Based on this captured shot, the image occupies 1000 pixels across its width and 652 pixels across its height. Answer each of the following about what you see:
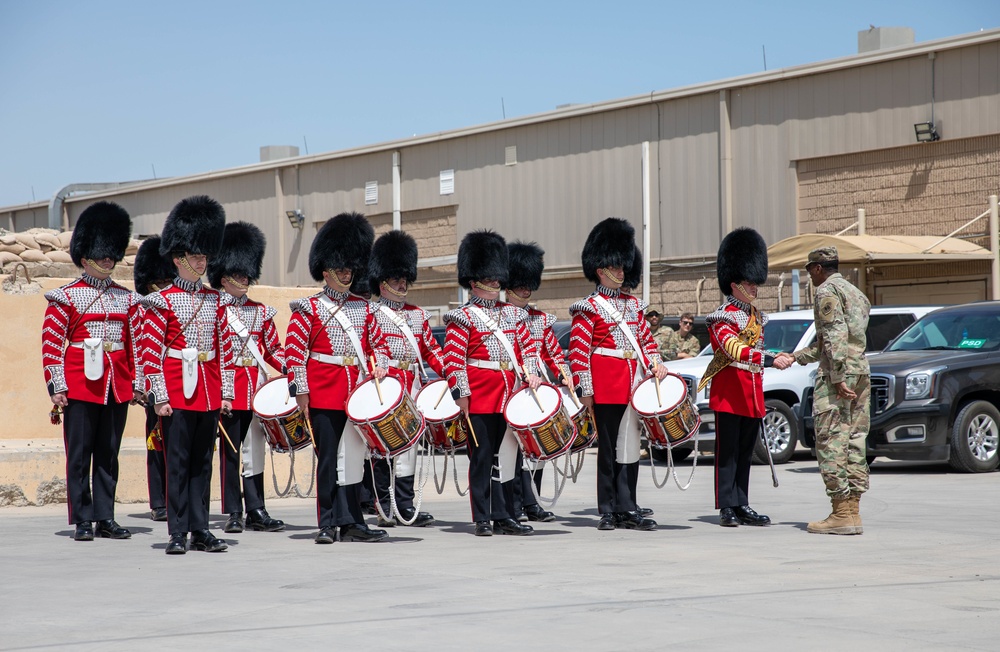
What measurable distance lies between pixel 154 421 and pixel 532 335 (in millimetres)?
2746

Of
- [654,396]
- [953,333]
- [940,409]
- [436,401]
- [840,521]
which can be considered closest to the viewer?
[840,521]

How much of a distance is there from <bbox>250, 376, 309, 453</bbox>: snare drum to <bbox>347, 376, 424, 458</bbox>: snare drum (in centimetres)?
98

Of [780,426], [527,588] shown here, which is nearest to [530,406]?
[527,588]

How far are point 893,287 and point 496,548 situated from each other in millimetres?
17863

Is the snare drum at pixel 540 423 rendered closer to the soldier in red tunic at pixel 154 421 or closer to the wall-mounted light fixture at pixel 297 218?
the soldier in red tunic at pixel 154 421

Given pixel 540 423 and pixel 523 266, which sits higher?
pixel 523 266

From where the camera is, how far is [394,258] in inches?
402

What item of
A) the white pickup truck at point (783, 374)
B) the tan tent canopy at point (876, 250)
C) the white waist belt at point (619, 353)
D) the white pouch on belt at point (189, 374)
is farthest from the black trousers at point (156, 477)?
the tan tent canopy at point (876, 250)

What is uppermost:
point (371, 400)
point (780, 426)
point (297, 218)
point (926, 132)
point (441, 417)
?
point (926, 132)

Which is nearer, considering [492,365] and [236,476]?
[492,365]

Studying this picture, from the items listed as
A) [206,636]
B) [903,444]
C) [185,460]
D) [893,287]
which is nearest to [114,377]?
[185,460]

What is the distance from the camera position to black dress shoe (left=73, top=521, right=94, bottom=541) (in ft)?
30.3

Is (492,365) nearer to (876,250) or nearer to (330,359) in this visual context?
(330,359)

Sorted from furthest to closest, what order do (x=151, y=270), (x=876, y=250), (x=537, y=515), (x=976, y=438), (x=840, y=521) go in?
(x=876, y=250), (x=976, y=438), (x=151, y=270), (x=537, y=515), (x=840, y=521)
